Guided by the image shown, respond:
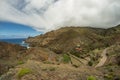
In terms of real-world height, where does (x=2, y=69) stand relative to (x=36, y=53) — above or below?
below

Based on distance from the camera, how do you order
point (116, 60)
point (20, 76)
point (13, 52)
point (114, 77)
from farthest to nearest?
1. point (13, 52)
2. point (116, 60)
3. point (114, 77)
4. point (20, 76)

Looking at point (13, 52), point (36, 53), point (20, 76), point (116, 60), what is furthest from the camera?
point (13, 52)

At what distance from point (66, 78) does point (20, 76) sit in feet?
14.3

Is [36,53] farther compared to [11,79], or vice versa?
[36,53]

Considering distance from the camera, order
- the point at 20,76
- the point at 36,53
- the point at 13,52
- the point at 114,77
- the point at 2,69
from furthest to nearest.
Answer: the point at 13,52, the point at 2,69, the point at 36,53, the point at 114,77, the point at 20,76

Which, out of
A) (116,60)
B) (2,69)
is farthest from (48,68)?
(2,69)

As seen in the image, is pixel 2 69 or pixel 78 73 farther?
pixel 2 69

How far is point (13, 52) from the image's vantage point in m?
126

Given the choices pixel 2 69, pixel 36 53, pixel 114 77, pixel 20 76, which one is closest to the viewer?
pixel 20 76

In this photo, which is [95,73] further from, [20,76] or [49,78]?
[20,76]

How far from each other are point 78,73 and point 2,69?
55413mm

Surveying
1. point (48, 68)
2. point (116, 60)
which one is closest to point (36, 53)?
point (116, 60)

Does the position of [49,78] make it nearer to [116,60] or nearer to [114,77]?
[114,77]

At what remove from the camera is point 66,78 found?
2227 centimetres
